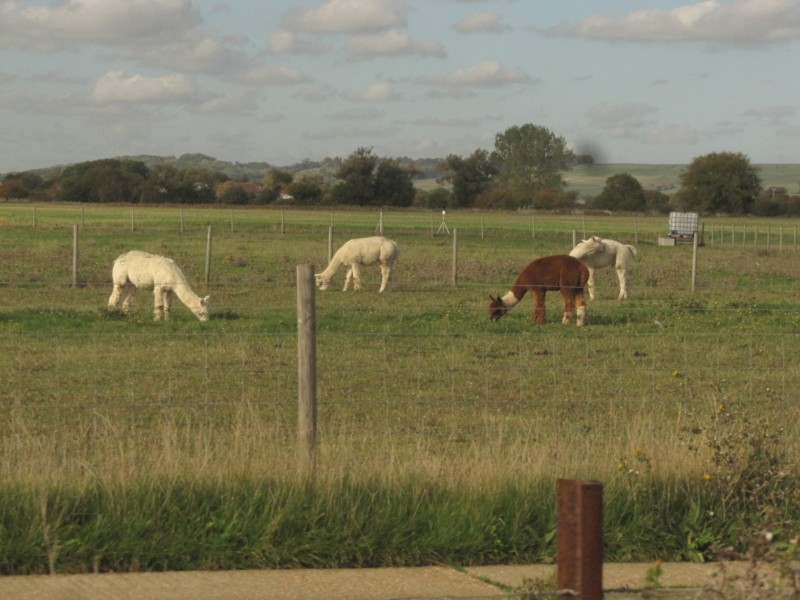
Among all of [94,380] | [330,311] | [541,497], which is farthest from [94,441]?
[330,311]

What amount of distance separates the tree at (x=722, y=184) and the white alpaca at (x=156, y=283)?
75371 mm

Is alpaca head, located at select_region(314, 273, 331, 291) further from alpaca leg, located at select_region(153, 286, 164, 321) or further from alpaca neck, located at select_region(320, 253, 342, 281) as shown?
alpaca leg, located at select_region(153, 286, 164, 321)

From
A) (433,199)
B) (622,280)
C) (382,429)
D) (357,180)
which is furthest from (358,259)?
(433,199)

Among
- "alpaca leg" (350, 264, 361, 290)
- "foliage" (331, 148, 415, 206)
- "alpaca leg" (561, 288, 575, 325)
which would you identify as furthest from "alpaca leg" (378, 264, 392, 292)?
"foliage" (331, 148, 415, 206)

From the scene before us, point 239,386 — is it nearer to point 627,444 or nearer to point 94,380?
point 94,380

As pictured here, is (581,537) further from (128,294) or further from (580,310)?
(128,294)

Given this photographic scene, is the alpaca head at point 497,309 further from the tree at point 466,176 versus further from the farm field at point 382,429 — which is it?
the tree at point 466,176

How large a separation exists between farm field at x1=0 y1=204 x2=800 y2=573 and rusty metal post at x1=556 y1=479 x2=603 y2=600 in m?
2.05

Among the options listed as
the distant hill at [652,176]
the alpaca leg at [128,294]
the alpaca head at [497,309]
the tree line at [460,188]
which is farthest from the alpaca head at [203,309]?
the distant hill at [652,176]

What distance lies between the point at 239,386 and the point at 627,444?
540cm

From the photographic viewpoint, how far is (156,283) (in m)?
19.2

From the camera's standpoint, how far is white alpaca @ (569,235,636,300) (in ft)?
75.9

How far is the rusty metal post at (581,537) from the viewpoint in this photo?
4039 mm

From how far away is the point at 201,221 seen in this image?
56688 mm
